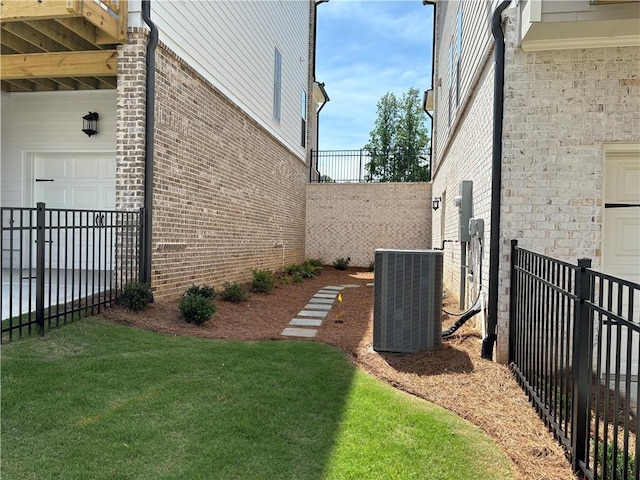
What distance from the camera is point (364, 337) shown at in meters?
5.45

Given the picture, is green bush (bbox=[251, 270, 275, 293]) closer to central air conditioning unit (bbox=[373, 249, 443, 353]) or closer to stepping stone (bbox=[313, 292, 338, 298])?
stepping stone (bbox=[313, 292, 338, 298])

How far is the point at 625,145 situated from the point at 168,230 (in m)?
5.83

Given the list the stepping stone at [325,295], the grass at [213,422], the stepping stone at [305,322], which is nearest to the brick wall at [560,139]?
the grass at [213,422]

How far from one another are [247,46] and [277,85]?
95.9 inches

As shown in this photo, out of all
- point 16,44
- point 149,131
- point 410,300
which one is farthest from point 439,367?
point 16,44

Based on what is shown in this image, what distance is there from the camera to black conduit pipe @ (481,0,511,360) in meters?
4.32

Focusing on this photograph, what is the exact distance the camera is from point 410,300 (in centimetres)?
462

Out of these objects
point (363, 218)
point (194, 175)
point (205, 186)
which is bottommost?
point (363, 218)

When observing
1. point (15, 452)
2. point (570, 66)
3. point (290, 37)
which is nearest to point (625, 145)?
point (570, 66)

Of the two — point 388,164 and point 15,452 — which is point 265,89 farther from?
point 388,164

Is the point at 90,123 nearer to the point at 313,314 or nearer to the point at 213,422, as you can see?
the point at 313,314

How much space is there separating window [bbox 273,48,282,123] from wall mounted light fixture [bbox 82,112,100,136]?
16.9 feet

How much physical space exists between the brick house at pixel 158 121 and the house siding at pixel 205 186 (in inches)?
1.2

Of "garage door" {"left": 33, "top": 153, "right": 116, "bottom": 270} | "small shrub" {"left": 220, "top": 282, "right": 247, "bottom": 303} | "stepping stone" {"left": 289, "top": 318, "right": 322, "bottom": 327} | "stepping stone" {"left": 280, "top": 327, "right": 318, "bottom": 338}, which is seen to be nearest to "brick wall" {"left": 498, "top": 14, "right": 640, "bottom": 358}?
"stepping stone" {"left": 280, "top": 327, "right": 318, "bottom": 338}
